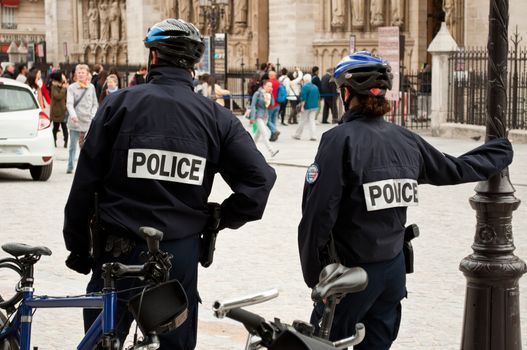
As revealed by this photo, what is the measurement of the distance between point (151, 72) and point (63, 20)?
53.9 metres

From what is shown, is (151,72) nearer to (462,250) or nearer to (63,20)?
(462,250)

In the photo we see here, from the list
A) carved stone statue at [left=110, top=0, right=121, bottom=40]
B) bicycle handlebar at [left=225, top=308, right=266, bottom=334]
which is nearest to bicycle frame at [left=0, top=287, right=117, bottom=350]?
bicycle handlebar at [left=225, top=308, right=266, bottom=334]

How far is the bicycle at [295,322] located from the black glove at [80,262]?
1509 mm

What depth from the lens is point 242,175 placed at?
5.07 m

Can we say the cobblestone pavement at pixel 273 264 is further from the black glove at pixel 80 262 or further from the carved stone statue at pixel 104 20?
the carved stone statue at pixel 104 20

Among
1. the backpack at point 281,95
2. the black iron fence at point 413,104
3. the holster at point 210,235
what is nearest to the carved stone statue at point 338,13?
the black iron fence at point 413,104

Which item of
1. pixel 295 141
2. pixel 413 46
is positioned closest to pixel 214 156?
pixel 295 141

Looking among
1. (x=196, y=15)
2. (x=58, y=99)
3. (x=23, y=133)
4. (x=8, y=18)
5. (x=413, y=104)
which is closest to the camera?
(x=23, y=133)

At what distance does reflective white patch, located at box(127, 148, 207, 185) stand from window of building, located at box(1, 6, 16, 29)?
3018 inches

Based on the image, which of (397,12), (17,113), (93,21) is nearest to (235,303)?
(17,113)

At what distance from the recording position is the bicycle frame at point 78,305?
4.44 meters

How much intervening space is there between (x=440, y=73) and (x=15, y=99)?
11211 mm

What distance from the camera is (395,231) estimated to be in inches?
194

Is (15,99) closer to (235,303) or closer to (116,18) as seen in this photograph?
(235,303)
